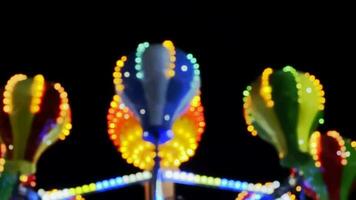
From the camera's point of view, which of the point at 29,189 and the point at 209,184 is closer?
the point at 29,189

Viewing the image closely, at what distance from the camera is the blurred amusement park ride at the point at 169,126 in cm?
826

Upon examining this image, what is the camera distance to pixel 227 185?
347 inches

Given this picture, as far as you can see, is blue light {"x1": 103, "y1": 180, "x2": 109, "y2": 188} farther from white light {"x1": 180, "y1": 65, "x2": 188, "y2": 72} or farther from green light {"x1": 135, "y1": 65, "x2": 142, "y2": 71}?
white light {"x1": 180, "y1": 65, "x2": 188, "y2": 72}

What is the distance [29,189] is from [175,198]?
1.44 m

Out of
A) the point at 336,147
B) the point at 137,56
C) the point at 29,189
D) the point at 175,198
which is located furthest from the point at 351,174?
the point at 29,189

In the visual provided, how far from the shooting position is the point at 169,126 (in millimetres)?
8336

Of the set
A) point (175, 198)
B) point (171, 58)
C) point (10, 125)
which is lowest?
point (175, 198)

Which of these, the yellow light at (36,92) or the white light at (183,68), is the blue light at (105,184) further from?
the white light at (183,68)

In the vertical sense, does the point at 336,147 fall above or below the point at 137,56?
below

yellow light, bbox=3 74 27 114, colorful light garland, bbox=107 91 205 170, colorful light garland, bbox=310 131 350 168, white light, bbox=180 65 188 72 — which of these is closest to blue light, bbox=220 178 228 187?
colorful light garland, bbox=107 91 205 170

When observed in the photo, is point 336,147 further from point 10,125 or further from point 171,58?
point 10,125

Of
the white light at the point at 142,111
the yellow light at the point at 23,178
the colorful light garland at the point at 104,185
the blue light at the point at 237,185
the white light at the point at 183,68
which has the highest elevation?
the white light at the point at 183,68

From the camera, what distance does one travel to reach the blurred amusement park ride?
826 centimetres

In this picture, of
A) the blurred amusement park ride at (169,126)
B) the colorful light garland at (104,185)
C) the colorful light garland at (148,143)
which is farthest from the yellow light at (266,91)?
the colorful light garland at (104,185)
